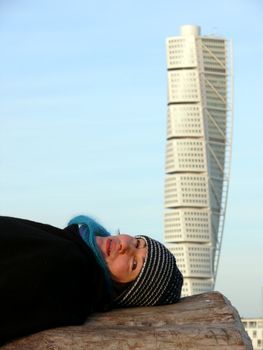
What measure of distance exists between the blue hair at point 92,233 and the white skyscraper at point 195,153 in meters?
88.9

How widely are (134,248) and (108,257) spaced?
0.31ft

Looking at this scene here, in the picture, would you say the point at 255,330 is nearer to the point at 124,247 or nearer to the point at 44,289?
the point at 124,247

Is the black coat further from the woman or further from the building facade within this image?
the building facade

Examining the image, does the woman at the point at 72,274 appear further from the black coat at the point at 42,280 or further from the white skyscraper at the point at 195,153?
the white skyscraper at the point at 195,153

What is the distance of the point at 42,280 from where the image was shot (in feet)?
10.8

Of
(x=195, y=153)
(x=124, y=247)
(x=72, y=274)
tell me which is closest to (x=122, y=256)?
(x=124, y=247)

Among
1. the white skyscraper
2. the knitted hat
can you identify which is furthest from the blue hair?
the white skyscraper

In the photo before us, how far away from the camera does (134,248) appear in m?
3.62

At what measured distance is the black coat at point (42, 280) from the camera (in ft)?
10.7

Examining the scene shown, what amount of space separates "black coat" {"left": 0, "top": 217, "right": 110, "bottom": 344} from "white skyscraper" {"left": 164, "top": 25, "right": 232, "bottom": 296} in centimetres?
8913

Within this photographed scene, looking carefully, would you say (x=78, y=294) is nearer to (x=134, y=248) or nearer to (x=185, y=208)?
(x=134, y=248)

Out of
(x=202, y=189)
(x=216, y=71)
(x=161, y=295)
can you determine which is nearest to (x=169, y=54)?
(x=216, y=71)

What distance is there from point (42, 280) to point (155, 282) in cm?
48

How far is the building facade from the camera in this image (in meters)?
102
